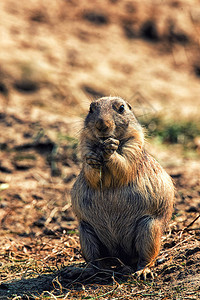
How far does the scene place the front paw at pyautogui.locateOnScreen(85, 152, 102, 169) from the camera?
4.02 m

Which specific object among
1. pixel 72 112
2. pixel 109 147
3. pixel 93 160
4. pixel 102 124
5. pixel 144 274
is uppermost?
pixel 102 124

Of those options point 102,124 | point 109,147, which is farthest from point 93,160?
point 102,124

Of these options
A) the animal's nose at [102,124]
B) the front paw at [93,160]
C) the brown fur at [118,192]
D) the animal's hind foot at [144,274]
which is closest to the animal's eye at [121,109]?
the brown fur at [118,192]

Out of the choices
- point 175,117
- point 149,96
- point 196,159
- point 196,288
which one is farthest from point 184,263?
point 149,96

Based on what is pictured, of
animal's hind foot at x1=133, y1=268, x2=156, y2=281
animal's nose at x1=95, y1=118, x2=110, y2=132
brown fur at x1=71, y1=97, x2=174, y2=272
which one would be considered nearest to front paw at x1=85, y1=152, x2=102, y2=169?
brown fur at x1=71, y1=97, x2=174, y2=272

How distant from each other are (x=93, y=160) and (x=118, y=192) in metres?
0.38

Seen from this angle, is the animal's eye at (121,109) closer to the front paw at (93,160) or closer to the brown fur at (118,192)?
the brown fur at (118,192)

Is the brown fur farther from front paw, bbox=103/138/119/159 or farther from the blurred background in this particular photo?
the blurred background

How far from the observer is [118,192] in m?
4.15

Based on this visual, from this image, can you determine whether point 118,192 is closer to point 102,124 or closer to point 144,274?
point 102,124

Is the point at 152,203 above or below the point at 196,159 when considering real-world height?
above

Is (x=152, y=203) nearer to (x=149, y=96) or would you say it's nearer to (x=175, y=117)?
(x=175, y=117)

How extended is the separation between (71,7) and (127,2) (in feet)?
6.11

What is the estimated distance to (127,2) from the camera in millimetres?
14945
